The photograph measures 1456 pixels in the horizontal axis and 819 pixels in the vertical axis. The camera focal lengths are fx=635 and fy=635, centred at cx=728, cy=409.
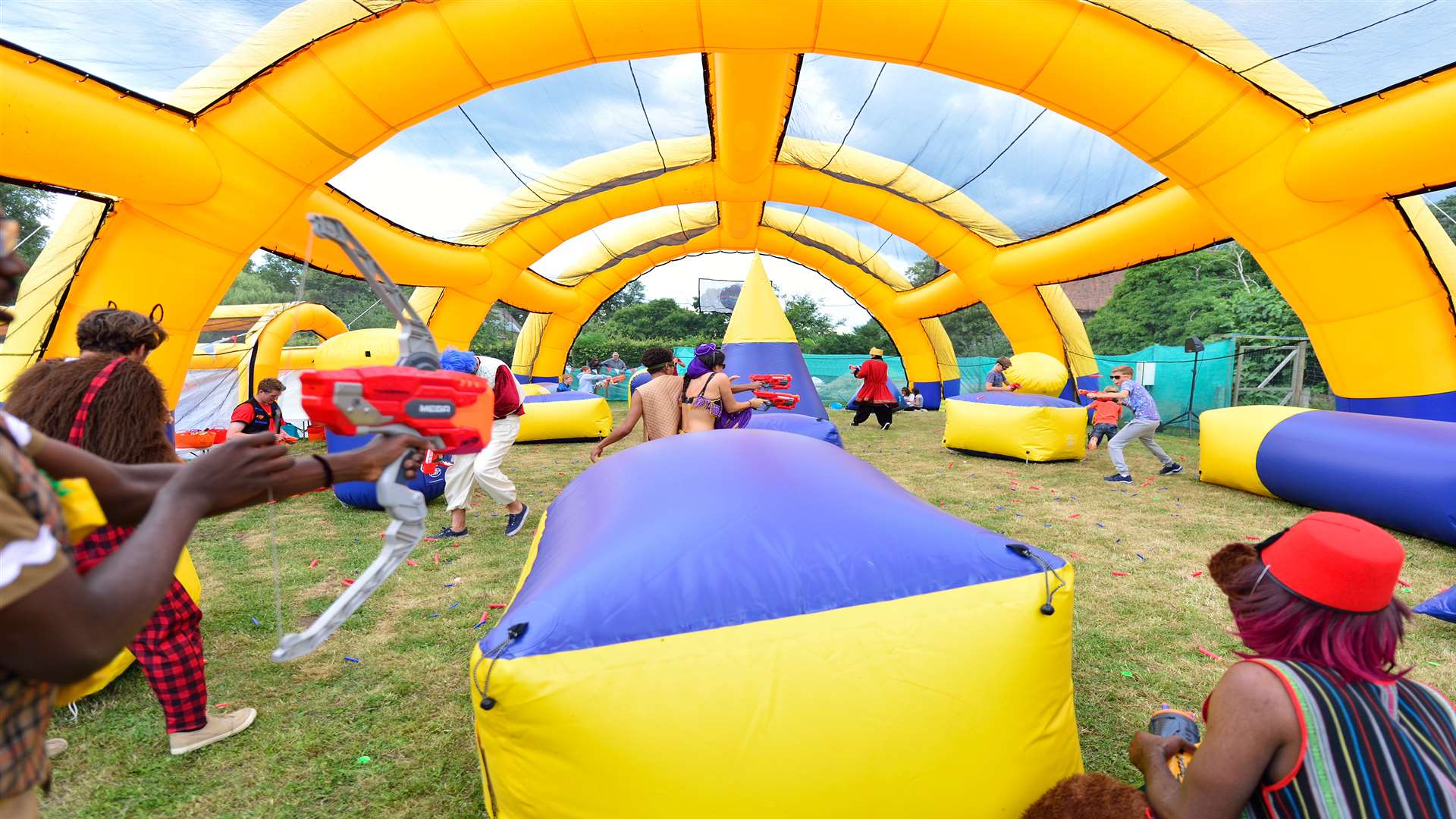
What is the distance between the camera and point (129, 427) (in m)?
2.07

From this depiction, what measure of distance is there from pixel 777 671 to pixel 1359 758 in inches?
41.1

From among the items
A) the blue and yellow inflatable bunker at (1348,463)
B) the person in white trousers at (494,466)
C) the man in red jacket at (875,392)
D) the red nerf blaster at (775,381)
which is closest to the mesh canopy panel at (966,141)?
the man in red jacket at (875,392)

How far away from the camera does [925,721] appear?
153 centimetres

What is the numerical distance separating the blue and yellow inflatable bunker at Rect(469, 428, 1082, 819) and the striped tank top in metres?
0.59

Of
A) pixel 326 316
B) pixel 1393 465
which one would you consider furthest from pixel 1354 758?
pixel 326 316

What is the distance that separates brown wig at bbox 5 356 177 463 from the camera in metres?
2.01

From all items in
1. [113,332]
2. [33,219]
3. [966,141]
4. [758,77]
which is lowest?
[113,332]

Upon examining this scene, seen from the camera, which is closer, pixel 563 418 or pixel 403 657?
pixel 403 657

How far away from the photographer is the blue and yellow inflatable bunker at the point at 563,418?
982cm

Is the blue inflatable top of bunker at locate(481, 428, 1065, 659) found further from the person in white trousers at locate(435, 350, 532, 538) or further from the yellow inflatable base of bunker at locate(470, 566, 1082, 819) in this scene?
the person in white trousers at locate(435, 350, 532, 538)

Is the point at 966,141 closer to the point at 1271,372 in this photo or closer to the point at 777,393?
the point at 777,393

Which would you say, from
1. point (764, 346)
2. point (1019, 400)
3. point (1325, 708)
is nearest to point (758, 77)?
point (764, 346)

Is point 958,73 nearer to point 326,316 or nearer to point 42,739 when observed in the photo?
point 42,739

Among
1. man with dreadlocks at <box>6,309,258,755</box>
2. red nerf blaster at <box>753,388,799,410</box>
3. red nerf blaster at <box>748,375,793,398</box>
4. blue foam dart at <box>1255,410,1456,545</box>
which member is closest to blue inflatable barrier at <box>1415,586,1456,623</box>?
blue foam dart at <box>1255,410,1456,545</box>
